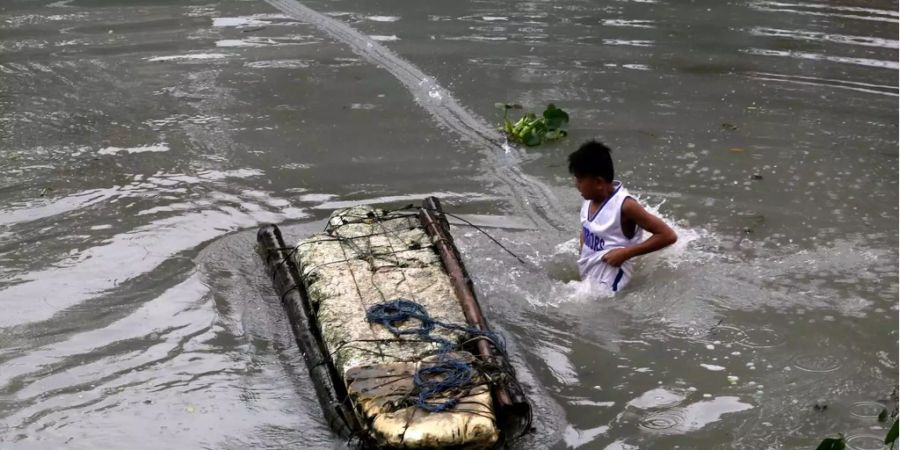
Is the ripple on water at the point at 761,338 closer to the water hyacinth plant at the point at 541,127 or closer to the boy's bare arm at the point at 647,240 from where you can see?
the boy's bare arm at the point at 647,240

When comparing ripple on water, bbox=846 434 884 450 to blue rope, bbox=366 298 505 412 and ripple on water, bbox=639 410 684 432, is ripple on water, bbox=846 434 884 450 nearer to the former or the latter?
ripple on water, bbox=639 410 684 432

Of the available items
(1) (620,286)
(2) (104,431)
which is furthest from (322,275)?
(1) (620,286)

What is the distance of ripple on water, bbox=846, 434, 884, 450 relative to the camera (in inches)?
178

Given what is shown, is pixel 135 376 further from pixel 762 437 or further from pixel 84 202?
pixel 762 437

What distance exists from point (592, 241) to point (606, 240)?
0.12 meters

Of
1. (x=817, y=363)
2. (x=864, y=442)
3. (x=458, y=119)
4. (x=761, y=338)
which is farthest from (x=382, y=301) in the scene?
(x=458, y=119)

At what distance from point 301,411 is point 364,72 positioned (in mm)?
5669

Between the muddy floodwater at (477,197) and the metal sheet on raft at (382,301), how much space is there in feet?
1.24

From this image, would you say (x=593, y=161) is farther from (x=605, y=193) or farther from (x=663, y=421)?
(x=663, y=421)

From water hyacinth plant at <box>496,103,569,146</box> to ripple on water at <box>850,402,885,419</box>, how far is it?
13.0 feet

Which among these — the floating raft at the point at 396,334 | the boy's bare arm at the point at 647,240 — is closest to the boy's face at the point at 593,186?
the boy's bare arm at the point at 647,240

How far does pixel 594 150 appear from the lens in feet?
18.5

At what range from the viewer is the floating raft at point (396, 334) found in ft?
14.0

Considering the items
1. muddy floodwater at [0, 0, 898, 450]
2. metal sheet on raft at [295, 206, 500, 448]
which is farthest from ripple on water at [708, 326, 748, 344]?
metal sheet on raft at [295, 206, 500, 448]
